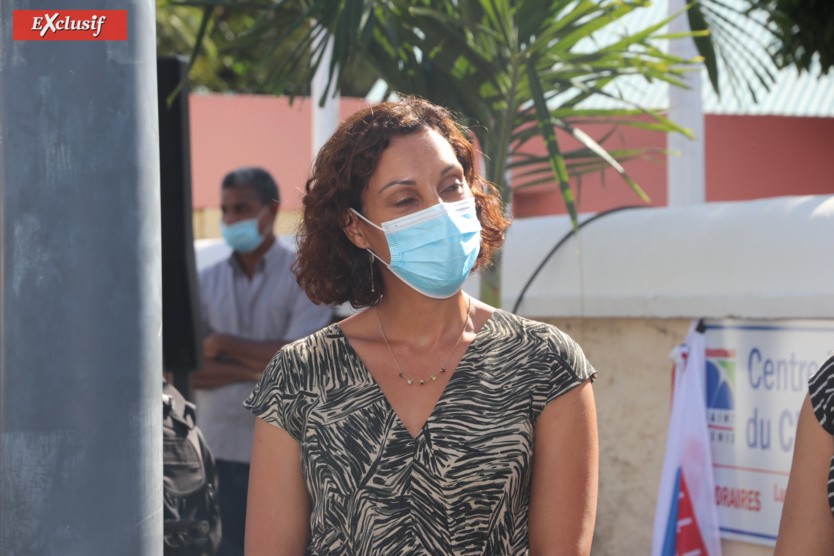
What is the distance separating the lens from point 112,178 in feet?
4.72

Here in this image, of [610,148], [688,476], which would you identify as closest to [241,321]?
[688,476]

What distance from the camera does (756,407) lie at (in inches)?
134

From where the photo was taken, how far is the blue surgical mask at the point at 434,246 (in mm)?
2066

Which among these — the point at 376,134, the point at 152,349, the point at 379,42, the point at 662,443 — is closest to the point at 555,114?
the point at 379,42

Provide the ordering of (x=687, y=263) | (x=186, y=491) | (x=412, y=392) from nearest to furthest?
(x=412, y=392) → (x=186, y=491) → (x=687, y=263)

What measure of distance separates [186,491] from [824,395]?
160 cm

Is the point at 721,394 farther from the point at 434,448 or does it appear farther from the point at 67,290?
the point at 67,290

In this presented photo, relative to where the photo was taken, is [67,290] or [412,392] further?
[412,392]

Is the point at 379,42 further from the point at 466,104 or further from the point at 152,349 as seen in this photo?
the point at 152,349

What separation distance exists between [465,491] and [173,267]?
5.03 feet

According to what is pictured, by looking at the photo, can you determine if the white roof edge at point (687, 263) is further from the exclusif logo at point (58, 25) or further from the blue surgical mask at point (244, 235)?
the exclusif logo at point (58, 25)

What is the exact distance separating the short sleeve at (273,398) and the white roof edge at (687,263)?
2022mm

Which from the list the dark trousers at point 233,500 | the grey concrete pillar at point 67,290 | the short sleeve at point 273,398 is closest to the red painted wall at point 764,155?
the dark trousers at point 233,500

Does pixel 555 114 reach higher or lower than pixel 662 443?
higher
